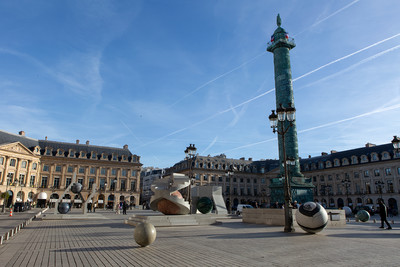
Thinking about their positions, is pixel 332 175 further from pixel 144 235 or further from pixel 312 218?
pixel 144 235

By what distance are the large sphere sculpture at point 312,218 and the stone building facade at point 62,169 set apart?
185 ft

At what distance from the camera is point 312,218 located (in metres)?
A: 13.4

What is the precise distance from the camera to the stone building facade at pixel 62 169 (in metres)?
64.4

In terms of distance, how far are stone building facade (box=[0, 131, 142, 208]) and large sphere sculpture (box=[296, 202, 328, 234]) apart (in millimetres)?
56530

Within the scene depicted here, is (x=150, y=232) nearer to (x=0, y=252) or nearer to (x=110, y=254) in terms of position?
(x=110, y=254)

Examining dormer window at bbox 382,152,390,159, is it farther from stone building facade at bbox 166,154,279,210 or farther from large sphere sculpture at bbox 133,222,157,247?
large sphere sculpture at bbox 133,222,157,247

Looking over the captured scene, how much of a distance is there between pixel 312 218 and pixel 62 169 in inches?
2828

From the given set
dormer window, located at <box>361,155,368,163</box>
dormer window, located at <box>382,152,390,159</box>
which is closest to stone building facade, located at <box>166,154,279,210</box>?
dormer window, located at <box>361,155,368,163</box>

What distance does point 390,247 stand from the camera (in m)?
9.97

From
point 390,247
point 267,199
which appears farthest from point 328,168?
point 390,247

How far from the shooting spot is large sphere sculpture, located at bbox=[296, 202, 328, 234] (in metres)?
13.4

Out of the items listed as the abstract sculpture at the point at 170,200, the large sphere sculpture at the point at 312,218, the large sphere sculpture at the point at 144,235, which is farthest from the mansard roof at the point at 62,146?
the large sphere sculpture at the point at 312,218

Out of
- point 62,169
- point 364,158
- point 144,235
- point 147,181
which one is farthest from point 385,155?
point 147,181

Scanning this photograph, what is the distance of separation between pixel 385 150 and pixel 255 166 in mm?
37030
